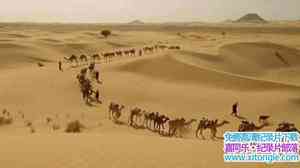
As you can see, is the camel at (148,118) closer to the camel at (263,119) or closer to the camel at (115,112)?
the camel at (115,112)

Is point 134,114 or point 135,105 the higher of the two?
point 134,114

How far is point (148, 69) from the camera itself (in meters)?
23.5

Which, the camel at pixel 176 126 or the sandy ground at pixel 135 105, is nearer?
the sandy ground at pixel 135 105

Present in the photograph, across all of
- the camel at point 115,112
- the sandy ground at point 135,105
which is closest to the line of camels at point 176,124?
the camel at point 115,112

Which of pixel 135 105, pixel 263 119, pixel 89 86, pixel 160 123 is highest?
pixel 89 86

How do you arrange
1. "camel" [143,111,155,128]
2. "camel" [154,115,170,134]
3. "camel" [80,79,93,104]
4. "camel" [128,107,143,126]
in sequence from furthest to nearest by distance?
"camel" [80,79,93,104] → "camel" [128,107,143,126] → "camel" [143,111,155,128] → "camel" [154,115,170,134]

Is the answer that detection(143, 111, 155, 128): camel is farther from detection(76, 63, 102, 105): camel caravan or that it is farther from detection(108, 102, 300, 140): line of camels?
detection(76, 63, 102, 105): camel caravan

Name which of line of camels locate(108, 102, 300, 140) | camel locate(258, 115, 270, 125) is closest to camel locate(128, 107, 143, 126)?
line of camels locate(108, 102, 300, 140)

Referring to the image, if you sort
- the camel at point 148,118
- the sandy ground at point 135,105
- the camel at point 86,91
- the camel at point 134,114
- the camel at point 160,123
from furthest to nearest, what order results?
the camel at point 86,91 → the camel at point 134,114 → the camel at point 148,118 → the camel at point 160,123 → the sandy ground at point 135,105

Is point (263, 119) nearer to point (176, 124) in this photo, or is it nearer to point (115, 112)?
point (176, 124)

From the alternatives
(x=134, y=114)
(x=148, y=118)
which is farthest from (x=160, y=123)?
(x=134, y=114)

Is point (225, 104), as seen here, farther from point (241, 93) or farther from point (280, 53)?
point (280, 53)

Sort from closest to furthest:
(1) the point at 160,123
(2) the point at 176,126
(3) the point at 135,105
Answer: (2) the point at 176,126 → (1) the point at 160,123 → (3) the point at 135,105

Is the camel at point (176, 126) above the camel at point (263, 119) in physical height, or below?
above
